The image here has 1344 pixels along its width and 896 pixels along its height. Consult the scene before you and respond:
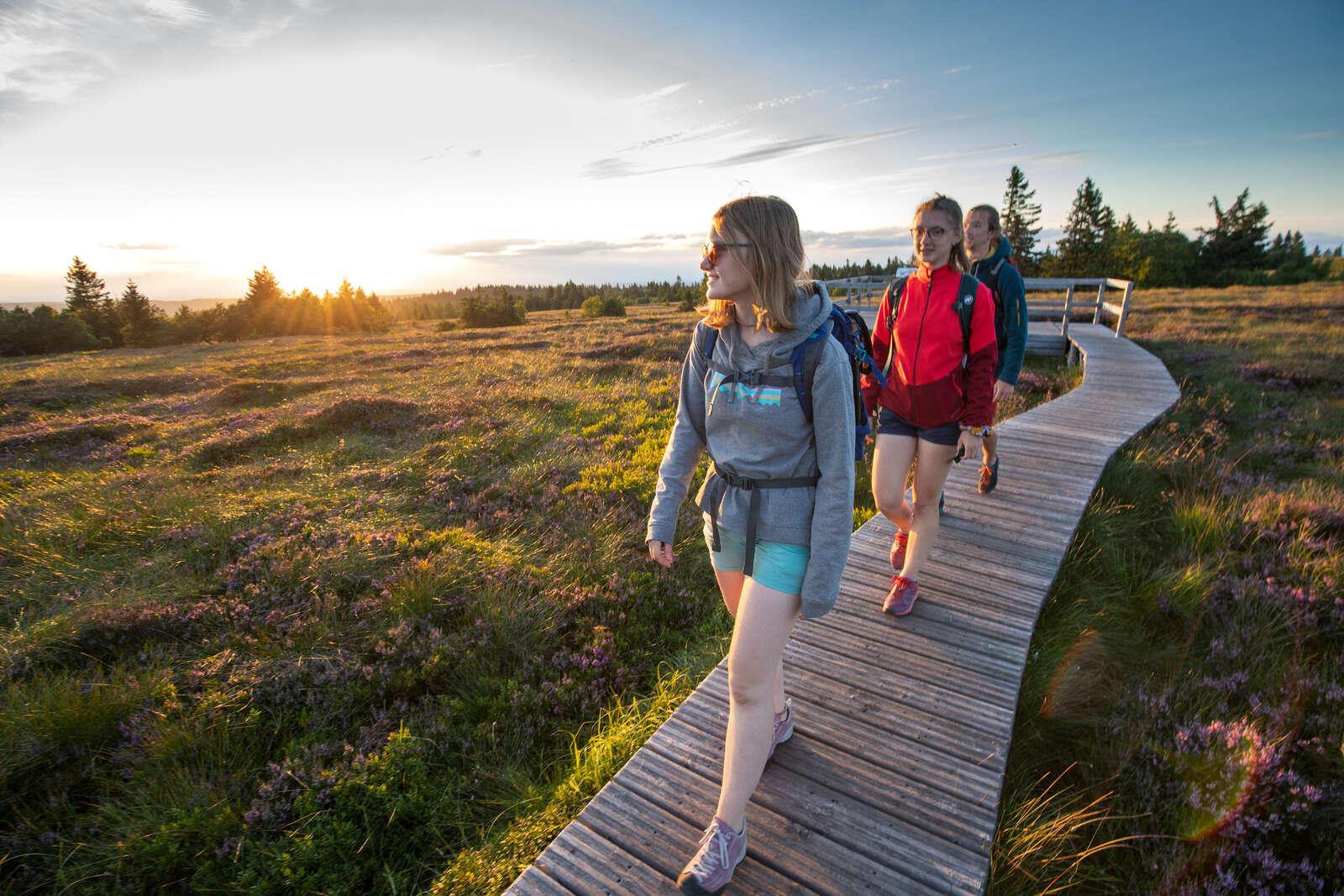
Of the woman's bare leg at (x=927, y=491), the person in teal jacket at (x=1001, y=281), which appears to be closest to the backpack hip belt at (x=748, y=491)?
the woman's bare leg at (x=927, y=491)

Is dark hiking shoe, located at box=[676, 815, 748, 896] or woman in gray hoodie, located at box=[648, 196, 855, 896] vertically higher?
woman in gray hoodie, located at box=[648, 196, 855, 896]

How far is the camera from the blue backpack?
210cm

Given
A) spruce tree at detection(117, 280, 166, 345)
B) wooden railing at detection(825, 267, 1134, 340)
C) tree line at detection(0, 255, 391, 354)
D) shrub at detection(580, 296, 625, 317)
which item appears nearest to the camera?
wooden railing at detection(825, 267, 1134, 340)

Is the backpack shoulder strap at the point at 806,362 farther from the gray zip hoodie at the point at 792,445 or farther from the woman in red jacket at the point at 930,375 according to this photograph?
the woman in red jacket at the point at 930,375

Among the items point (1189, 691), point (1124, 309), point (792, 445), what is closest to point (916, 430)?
point (792, 445)

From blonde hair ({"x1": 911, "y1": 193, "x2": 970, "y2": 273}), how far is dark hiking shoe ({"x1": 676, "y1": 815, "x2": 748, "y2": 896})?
136 inches

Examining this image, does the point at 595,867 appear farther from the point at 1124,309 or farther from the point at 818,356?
the point at 1124,309

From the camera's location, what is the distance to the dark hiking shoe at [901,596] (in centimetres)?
415

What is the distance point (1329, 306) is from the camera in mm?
22891

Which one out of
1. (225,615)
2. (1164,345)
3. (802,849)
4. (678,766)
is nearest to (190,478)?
(225,615)

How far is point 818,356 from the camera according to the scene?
2084mm

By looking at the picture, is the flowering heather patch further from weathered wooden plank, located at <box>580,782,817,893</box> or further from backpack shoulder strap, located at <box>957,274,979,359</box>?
backpack shoulder strap, located at <box>957,274,979,359</box>

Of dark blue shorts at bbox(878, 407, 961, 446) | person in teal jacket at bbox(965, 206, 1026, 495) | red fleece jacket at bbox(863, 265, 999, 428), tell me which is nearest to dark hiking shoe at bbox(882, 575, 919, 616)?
dark blue shorts at bbox(878, 407, 961, 446)

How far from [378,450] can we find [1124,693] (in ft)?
33.4
